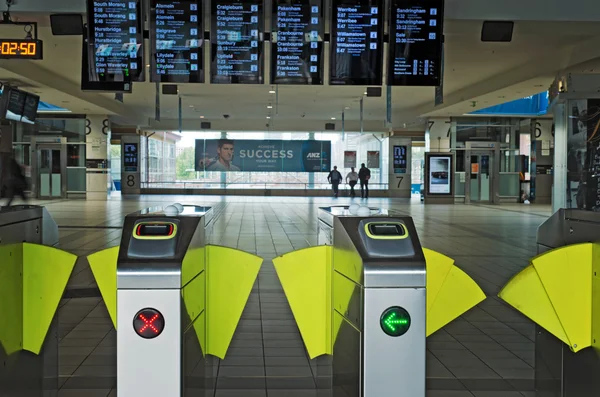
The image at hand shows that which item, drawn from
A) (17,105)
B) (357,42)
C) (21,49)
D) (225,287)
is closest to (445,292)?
(225,287)

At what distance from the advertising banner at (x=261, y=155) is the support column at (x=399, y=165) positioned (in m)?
3.61

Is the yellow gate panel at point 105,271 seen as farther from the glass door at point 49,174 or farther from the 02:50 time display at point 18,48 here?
the glass door at point 49,174


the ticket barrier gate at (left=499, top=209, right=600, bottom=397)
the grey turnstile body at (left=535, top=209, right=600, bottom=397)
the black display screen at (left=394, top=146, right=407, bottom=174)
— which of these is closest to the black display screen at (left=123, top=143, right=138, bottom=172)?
the black display screen at (left=394, top=146, right=407, bottom=174)

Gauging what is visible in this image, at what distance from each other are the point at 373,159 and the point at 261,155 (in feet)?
18.6

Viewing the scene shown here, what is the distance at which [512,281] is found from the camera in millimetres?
3230

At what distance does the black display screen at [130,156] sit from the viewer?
3017 cm

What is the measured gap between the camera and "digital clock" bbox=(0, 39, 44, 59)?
7328 millimetres

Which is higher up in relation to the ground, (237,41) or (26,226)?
(237,41)

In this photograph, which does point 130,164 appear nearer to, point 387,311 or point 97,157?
point 97,157

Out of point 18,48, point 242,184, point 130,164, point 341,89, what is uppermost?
point 341,89

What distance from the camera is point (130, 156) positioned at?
3023 cm

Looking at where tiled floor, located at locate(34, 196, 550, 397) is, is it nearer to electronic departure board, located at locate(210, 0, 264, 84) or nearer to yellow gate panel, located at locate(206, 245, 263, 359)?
yellow gate panel, located at locate(206, 245, 263, 359)

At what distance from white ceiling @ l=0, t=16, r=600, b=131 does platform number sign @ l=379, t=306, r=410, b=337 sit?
559cm

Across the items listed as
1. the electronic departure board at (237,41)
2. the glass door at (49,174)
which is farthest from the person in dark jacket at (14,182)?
the electronic departure board at (237,41)
